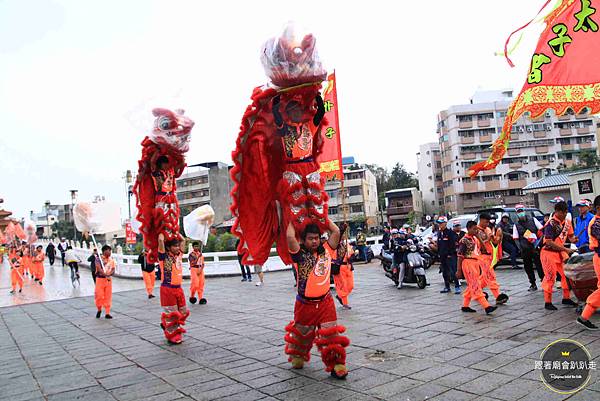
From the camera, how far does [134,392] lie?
158 inches

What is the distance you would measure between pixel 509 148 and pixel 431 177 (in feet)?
29.7

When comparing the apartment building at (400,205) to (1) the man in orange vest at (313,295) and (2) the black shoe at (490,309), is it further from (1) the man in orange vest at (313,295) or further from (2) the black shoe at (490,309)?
(1) the man in orange vest at (313,295)

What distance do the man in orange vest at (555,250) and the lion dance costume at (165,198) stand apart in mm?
5011

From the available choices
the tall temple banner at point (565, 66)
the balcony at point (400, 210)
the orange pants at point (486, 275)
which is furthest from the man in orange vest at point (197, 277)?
the balcony at point (400, 210)

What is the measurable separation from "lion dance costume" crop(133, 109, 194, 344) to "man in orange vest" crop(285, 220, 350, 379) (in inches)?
95.7

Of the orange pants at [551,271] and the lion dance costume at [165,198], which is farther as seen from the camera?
the orange pants at [551,271]

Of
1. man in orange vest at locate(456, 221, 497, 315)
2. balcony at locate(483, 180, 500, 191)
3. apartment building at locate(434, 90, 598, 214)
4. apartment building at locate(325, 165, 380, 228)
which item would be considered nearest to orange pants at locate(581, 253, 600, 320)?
man in orange vest at locate(456, 221, 497, 315)

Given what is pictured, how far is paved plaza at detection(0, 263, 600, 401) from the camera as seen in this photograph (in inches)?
144

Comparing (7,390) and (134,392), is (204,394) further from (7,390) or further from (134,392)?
(7,390)

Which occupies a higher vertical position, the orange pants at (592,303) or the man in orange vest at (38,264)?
the man in orange vest at (38,264)

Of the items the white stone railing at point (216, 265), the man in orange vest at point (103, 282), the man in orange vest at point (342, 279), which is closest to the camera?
the man in orange vest at point (342, 279)

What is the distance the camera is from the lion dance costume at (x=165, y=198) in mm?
6051

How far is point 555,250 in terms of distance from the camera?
6.14 m

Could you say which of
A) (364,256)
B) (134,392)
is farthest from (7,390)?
(364,256)
